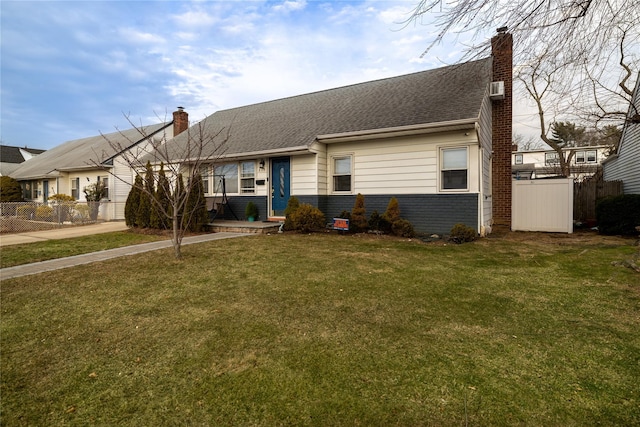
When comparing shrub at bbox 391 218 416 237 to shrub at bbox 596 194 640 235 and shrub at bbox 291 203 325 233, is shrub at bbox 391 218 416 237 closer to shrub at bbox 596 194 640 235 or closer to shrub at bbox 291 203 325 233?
shrub at bbox 291 203 325 233

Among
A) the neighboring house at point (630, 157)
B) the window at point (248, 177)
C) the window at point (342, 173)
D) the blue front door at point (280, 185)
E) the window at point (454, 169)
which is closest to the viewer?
the window at point (454, 169)

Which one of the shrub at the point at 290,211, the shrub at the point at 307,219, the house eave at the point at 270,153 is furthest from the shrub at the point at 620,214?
the shrub at the point at 290,211

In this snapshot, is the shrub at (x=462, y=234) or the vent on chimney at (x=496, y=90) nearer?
the shrub at (x=462, y=234)

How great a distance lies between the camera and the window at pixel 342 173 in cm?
1084

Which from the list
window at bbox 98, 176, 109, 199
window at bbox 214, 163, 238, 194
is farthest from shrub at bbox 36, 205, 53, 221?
window at bbox 214, 163, 238, 194

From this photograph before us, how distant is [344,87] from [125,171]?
1246cm

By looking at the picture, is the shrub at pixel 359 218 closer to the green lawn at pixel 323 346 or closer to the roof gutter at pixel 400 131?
the roof gutter at pixel 400 131

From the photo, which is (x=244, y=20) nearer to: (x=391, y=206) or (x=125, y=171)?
Answer: (x=391, y=206)

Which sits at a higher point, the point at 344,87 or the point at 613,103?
the point at 344,87

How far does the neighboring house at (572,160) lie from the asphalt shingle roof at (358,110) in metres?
12.0

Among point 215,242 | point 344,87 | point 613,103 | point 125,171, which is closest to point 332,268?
point 215,242

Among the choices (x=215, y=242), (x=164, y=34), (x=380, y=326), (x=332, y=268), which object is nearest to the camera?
(x=380, y=326)

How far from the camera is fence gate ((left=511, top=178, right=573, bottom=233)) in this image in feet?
33.4

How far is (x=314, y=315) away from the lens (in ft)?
11.5
